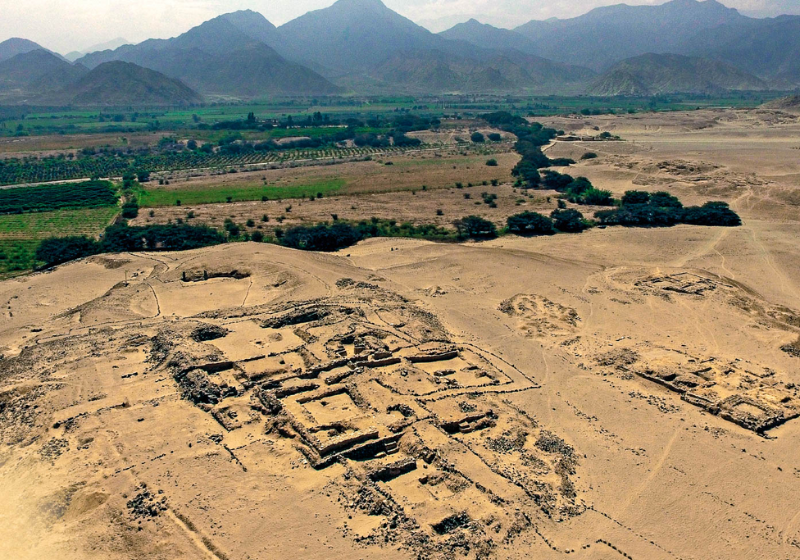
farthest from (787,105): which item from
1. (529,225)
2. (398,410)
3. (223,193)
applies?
(398,410)

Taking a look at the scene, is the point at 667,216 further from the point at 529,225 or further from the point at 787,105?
the point at 787,105

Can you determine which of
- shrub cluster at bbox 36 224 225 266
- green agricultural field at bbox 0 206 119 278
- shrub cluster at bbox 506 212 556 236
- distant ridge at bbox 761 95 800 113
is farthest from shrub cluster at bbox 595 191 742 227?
distant ridge at bbox 761 95 800 113

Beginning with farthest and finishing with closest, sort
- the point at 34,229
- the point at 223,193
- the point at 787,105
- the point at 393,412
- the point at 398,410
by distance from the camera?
1. the point at 787,105
2. the point at 223,193
3. the point at 34,229
4. the point at 398,410
5. the point at 393,412

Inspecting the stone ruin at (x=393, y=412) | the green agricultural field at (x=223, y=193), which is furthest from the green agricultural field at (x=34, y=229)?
the stone ruin at (x=393, y=412)

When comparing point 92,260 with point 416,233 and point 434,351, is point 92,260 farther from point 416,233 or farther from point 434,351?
point 434,351

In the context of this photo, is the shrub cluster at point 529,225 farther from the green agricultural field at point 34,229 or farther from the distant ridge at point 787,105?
the distant ridge at point 787,105
